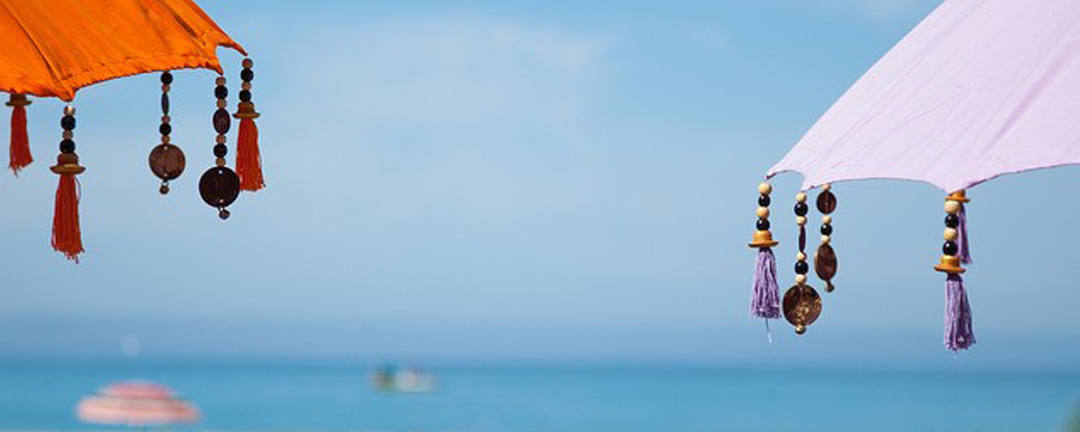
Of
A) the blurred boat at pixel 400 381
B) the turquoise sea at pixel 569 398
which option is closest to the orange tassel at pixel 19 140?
the turquoise sea at pixel 569 398

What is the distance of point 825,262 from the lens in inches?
139

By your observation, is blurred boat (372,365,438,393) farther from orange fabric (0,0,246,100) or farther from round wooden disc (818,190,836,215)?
orange fabric (0,0,246,100)

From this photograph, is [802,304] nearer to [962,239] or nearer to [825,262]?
[825,262]

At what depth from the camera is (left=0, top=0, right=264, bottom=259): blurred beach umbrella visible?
2.61 meters

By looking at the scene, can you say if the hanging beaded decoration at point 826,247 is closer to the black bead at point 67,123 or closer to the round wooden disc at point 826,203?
the round wooden disc at point 826,203

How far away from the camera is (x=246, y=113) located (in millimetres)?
3369

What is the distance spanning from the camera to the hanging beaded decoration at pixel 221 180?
10.7 ft

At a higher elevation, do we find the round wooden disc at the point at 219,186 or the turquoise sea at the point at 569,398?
the turquoise sea at the point at 569,398

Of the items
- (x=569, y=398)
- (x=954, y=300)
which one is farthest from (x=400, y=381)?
(x=954, y=300)

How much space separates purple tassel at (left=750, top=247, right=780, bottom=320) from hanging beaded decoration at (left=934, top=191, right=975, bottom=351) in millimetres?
499

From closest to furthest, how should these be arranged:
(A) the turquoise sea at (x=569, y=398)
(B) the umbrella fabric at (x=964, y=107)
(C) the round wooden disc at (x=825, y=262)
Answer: (B) the umbrella fabric at (x=964, y=107), (C) the round wooden disc at (x=825, y=262), (A) the turquoise sea at (x=569, y=398)

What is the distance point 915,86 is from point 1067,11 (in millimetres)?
277

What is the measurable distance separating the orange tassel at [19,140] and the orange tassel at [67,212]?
0.28 metres

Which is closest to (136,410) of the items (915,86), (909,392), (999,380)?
(915,86)
